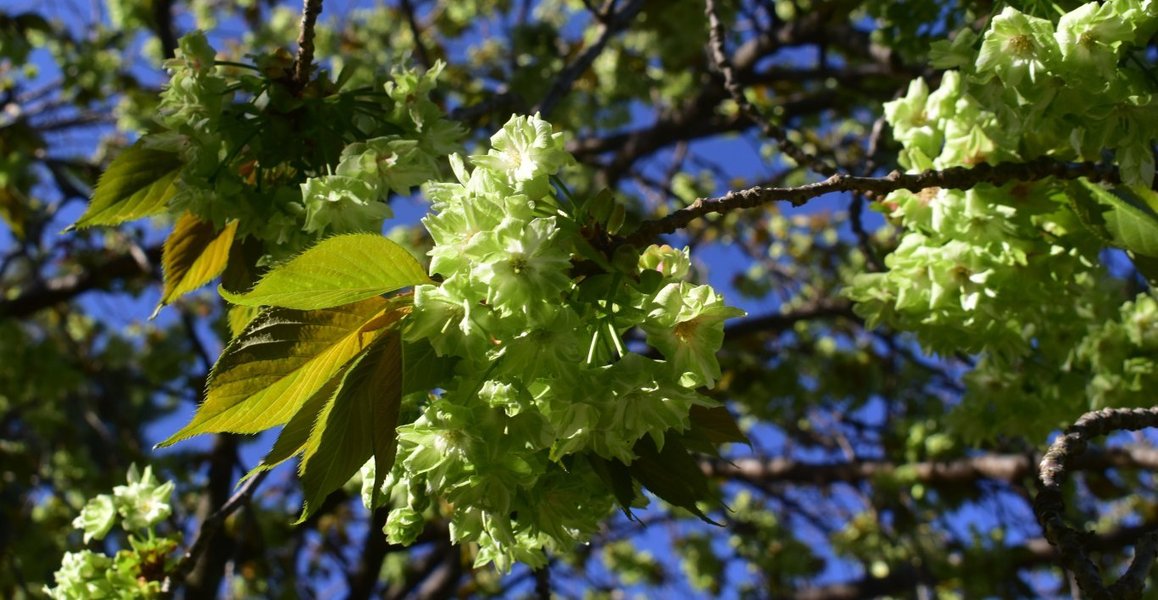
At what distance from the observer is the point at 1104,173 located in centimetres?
166

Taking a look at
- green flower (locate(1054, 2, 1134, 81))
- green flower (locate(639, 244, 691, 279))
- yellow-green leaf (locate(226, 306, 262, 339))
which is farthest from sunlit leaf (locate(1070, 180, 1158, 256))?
yellow-green leaf (locate(226, 306, 262, 339))

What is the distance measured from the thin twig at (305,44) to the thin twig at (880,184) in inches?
29.2

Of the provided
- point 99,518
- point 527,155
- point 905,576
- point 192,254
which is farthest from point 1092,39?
point 905,576

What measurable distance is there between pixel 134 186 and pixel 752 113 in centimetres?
141

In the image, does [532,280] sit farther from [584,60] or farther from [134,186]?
[584,60]

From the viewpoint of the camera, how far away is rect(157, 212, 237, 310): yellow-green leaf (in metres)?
1.81

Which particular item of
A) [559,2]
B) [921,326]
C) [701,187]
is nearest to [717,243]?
[701,187]

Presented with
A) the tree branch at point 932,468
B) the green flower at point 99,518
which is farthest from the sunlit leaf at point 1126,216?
the tree branch at point 932,468

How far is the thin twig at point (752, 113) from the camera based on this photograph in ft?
7.02

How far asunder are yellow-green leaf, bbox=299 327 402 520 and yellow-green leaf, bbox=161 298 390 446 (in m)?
0.05

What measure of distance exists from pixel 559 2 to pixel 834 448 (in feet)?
14.4

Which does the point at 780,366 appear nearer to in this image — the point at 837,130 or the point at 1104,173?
the point at 837,130

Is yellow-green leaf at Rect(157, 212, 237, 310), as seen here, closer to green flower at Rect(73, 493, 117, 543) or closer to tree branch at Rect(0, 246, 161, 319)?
green flower at Rect(73, 493, 117, 543)

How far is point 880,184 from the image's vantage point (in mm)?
1472
